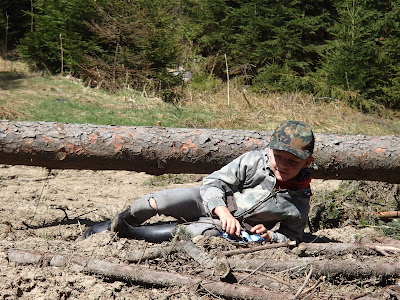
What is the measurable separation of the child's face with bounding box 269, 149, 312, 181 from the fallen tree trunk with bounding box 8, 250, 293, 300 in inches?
38.3

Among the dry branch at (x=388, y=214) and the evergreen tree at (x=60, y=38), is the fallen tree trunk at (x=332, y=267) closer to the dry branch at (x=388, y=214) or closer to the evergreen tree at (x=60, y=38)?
the dry branch at (x=388, y=214)

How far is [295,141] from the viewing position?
3.16 meters

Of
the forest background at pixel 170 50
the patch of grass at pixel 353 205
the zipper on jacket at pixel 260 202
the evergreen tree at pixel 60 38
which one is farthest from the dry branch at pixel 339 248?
the evergreen tree at pixel 60 38

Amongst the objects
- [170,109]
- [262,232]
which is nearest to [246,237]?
[262,232]

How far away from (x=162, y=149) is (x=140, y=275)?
1652 mm

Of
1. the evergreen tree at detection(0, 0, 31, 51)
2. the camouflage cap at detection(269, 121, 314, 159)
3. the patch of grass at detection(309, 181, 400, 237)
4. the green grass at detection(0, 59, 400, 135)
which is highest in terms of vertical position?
the camouflage cap at detection(269, 121, 314, 159)

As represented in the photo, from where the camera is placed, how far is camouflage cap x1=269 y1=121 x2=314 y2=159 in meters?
3.14

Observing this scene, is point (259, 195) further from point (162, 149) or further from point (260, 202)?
point (162, 149)

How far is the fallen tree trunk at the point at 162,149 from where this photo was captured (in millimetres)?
4129

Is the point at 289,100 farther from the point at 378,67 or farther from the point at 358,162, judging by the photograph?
the point at 358,162

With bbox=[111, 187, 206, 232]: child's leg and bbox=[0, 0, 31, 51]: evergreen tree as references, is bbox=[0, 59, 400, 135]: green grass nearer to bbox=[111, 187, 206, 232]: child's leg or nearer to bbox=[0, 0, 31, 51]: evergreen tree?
bbox=[0, 0, 31, 51]: evergreen tree

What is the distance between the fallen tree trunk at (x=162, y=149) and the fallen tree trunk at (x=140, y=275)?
1.33m

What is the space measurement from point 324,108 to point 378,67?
252 centimetres

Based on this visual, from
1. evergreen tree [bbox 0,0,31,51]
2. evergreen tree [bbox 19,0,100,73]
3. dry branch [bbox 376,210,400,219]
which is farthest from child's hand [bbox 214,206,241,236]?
evergreen tree [bbox 0,0,31,51]
